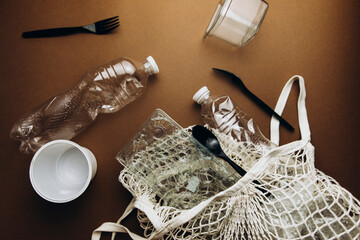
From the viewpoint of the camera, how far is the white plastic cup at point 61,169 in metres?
0.50

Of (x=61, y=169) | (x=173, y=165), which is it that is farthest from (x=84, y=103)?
(x=173, y=165)

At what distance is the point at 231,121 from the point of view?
2.06ft

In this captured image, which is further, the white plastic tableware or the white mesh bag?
the white plastic tableware

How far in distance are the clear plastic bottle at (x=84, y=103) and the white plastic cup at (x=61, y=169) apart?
6 centimetres

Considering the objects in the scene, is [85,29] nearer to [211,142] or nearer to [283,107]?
[211,142]

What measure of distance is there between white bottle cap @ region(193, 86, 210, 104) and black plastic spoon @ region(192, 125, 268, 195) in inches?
3.2

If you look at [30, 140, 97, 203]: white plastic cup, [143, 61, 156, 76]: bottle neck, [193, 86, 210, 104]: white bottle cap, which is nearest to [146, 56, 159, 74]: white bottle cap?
[143, 61, 156, 76]: bottle neck

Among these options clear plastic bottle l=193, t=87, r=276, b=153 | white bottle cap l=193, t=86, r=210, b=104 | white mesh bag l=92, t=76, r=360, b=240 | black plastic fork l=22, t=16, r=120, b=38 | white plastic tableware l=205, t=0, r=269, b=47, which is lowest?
white mesh bag l=92, t=76, r=360, b=240

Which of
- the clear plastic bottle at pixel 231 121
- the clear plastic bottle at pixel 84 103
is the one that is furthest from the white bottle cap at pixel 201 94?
the clear plastic bottle at pixel 84 103

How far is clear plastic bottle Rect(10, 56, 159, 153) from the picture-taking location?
60 centimetres

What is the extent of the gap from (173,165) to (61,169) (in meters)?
0.30

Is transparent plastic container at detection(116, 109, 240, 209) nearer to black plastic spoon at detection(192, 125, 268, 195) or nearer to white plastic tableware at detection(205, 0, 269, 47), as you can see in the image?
black plastic spoon at detection(192, 125, 268, 195)

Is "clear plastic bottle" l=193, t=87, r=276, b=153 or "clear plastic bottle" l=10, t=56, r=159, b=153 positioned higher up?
"clear plastic bottle" l=10, t=56, r=159, b=153

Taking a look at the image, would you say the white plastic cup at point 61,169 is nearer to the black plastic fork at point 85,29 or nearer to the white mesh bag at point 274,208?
the white mesh bag at point 274,208
